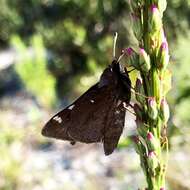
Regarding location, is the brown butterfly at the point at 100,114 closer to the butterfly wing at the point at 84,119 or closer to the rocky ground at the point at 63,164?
the butterfly wing at the point at 84,119

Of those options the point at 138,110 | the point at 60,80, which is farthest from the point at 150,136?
the point at 60,80

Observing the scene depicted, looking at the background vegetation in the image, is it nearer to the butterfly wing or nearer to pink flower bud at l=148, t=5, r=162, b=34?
the butterfly wing

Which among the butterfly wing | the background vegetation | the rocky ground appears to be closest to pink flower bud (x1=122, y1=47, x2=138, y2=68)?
the butterfly wing

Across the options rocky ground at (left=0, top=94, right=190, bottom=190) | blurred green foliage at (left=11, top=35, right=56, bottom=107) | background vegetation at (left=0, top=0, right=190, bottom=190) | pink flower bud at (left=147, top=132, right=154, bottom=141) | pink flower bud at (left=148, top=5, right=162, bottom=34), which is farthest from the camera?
blurred green foliage at (left=11, top=35, right=56, bottom=107)

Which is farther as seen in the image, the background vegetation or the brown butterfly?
the background vegetation

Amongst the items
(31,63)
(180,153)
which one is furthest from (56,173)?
(31,63)

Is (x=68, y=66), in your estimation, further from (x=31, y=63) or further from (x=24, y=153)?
(x=24, y=153)
